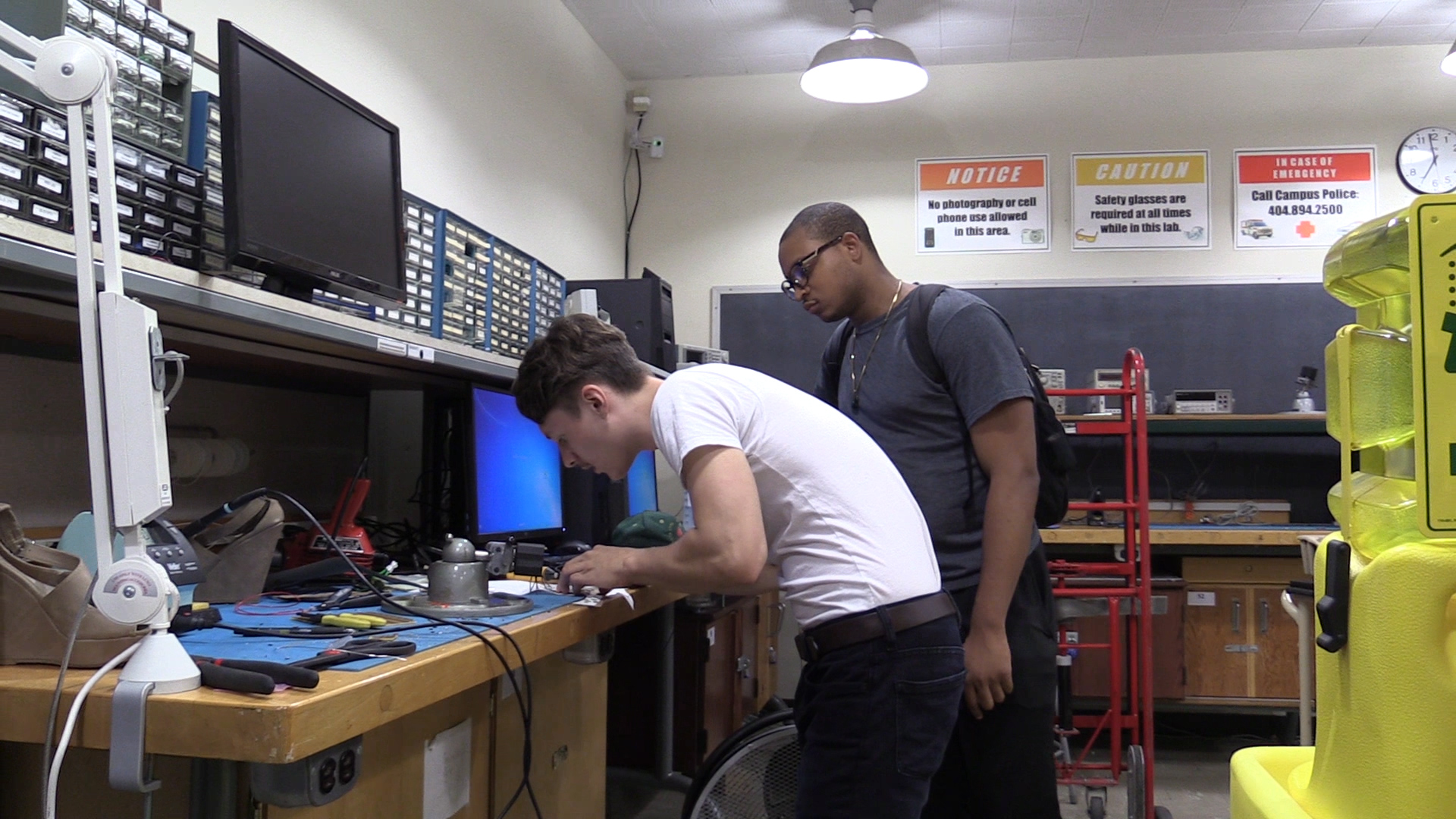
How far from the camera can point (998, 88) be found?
176 inches

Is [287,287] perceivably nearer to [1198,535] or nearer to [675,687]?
[675,687]

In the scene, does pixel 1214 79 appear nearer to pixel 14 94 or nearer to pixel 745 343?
pixel 745 343

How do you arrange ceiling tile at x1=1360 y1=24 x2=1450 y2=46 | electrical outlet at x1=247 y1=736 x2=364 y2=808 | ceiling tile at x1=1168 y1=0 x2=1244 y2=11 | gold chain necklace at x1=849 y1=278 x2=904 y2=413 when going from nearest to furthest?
electrical outlet at x1=247 y1=736 x2=364 y2=808 → gold chain necklace at x1=849 y1=278 x2=904 y2=413 → ceiling tile at x1=1168 y1=0 x2=1244 y2=11 → ceiling tile at x1=1360 y1=24 x2=1450 y2=46

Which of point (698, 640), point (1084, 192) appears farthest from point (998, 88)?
point (698, 640)

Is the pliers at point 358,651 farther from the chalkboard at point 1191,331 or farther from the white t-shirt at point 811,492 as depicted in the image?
the chalkboard at point 1191,331

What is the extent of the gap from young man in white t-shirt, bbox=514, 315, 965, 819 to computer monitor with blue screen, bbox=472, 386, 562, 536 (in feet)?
2.53

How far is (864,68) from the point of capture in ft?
12.0

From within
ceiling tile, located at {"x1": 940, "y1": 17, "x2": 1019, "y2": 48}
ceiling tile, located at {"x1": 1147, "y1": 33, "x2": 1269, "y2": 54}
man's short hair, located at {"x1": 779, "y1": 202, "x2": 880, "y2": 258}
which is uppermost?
ceiling tile, located at {"x1": 940, "y1": 17, "x2": 1019, "y2": 48}

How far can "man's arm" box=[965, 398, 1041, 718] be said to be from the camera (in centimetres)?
151

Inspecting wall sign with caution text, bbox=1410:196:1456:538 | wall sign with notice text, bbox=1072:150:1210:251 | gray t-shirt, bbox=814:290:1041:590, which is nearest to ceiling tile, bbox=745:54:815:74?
wall sign with notice text, bbox=1072:150:1210:251

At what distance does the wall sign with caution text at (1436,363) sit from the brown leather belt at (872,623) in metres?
0.58

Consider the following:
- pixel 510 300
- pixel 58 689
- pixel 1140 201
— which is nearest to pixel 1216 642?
pixel 1140 201

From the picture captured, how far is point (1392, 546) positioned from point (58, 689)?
1219 mm

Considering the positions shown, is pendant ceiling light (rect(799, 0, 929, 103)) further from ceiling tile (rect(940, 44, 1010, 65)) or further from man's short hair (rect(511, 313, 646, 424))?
man's short hair (rect(511, 313, 646, 424))
